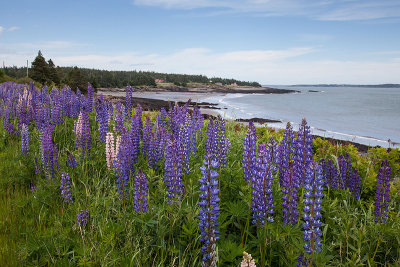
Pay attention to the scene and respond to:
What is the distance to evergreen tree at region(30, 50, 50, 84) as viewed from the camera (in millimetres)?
41250

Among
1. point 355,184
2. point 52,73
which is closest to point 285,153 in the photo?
point 355,184

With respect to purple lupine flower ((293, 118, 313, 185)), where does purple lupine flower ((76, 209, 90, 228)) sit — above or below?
below

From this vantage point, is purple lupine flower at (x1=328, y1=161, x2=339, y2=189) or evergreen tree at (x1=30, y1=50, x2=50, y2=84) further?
evergreen tree at (x1=30, y1=50, x2=50, y2=84)

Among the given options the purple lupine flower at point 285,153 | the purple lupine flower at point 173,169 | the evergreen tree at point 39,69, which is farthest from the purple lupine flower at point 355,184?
the evergreen tree at point 39,69

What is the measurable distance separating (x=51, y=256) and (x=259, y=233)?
231 centimetres

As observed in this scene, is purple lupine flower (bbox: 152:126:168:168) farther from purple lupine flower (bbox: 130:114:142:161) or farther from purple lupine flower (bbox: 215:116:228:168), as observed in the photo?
purple lupine flower (bbox: 215:116:228:168)

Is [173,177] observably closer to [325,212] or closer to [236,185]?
[236,185]

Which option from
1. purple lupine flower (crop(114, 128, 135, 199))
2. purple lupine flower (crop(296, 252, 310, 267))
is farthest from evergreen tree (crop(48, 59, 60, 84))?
purple lupine flower (crop(296, 252, 310, 267))

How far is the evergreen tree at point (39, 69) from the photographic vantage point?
41250 mm

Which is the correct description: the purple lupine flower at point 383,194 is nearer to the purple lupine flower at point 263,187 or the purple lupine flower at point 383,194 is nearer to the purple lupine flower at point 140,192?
the purple lupine flower at point 263,187

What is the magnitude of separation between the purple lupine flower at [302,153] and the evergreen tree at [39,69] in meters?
44.8

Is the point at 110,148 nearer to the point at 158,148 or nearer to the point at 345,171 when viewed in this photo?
the point at 158,148

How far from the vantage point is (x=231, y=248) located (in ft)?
9.52

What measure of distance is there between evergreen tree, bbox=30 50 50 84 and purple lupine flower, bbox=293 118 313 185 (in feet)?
147
